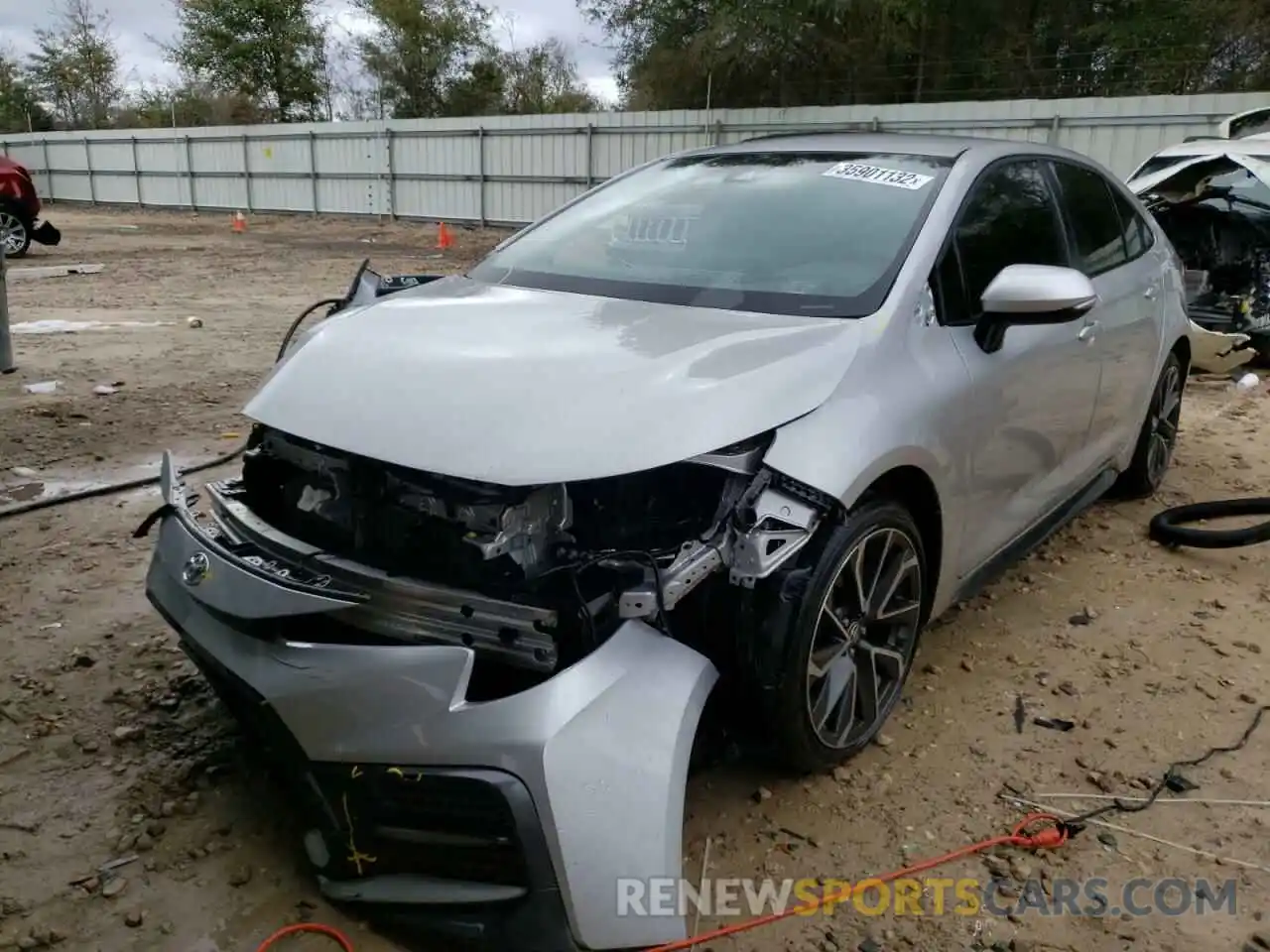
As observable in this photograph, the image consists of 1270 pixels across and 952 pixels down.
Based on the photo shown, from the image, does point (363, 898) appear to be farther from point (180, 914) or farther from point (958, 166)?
point (958, 166)

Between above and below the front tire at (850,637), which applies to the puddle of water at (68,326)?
below

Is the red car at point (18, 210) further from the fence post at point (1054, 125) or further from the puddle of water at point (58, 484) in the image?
the fence post at point (1054, 125)

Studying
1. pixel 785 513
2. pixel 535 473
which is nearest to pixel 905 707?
pixel 785 513

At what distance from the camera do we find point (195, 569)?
2293 mm

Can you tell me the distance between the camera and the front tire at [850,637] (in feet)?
7.72

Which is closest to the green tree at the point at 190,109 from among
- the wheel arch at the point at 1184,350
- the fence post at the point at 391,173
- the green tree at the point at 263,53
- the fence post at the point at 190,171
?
the green tree at the point at 263,53

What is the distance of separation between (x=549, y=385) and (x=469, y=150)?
19.6 m

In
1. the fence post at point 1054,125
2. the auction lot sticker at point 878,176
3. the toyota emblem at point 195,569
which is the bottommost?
the toyota emblem at point 195,569

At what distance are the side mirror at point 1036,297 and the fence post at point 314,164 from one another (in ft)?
76.8

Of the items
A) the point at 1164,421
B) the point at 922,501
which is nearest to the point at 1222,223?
the point at 1164,421

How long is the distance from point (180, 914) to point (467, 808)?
76 centimetres

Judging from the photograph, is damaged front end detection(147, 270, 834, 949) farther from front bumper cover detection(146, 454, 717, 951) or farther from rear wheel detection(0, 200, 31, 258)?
rear wheel detection(0, 200, 31, 258)

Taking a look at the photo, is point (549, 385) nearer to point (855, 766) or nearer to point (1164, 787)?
point (855, 766)

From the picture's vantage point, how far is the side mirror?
2758 millimetres
